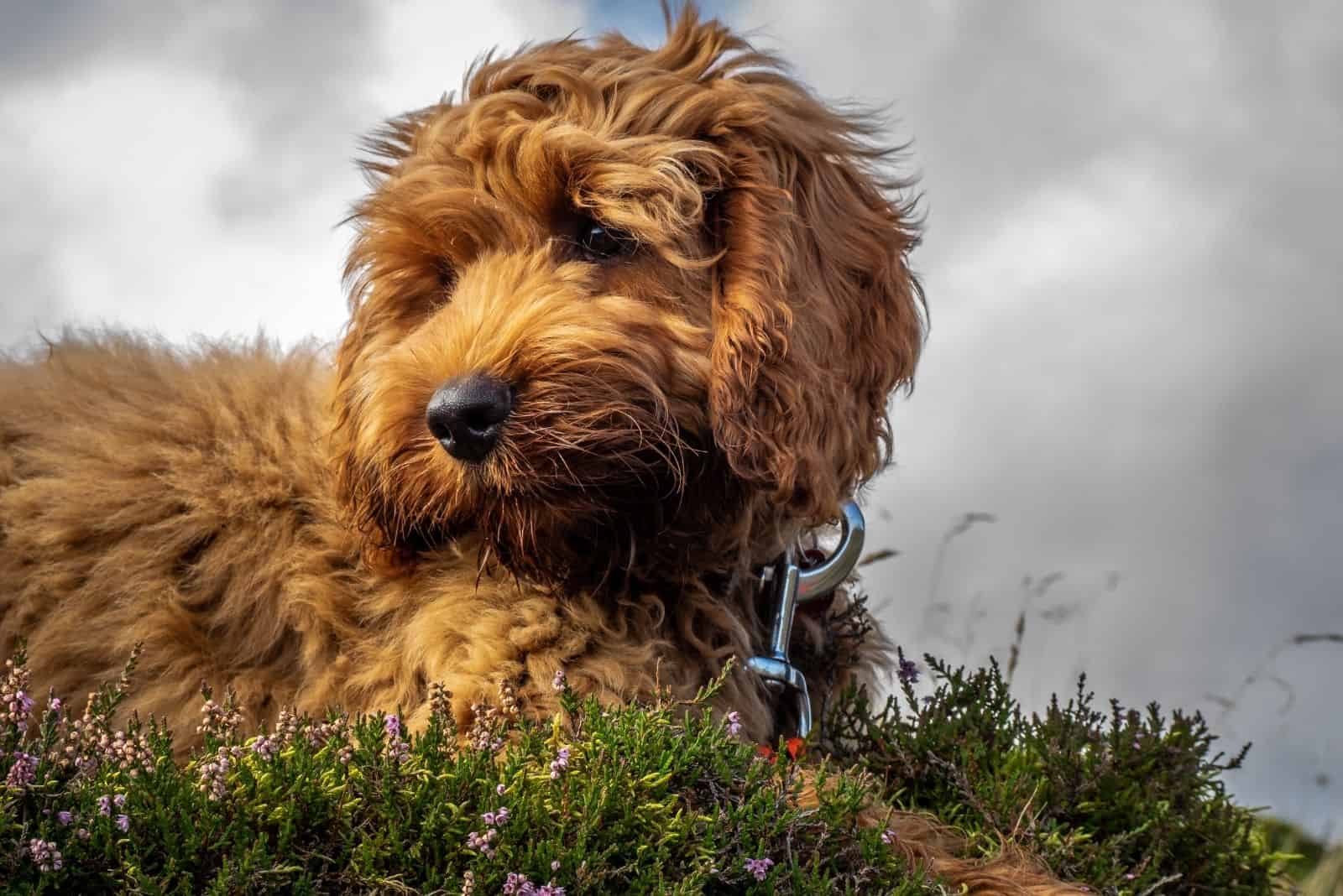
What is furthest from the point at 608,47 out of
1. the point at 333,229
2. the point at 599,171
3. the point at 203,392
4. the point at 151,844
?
the point at 151,844

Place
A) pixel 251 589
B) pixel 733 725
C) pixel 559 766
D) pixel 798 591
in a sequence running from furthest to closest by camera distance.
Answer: pixel 251 589 < pixel 798 591 < pixel 733 725 < pixel 559 766

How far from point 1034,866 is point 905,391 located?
4.64ft

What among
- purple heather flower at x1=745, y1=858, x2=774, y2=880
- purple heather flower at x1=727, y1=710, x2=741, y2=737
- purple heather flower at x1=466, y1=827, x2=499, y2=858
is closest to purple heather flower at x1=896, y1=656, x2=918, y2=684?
purple heather flower at x1=727, y1=710, x2=741, y2=737

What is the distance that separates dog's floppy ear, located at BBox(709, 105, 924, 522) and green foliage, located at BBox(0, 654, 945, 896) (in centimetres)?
78

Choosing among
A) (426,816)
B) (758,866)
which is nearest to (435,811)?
(426,816)

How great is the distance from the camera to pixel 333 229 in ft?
14.6

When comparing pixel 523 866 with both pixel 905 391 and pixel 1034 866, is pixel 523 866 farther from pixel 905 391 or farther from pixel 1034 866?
pixel 905 391

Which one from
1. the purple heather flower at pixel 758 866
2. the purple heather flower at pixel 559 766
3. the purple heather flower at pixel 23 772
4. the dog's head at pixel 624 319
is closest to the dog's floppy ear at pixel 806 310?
the dog's head at pixel 624 319

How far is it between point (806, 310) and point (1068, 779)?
170cm

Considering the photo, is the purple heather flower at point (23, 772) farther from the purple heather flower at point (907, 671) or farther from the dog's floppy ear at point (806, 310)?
the purple heather flower at point (907, 671)

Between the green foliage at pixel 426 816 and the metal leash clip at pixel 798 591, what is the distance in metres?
0.85

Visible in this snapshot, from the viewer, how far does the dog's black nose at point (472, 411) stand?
11.0ft

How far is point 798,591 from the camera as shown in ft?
13.7

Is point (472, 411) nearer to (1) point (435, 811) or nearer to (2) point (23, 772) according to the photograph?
(1) point (435, 811)
